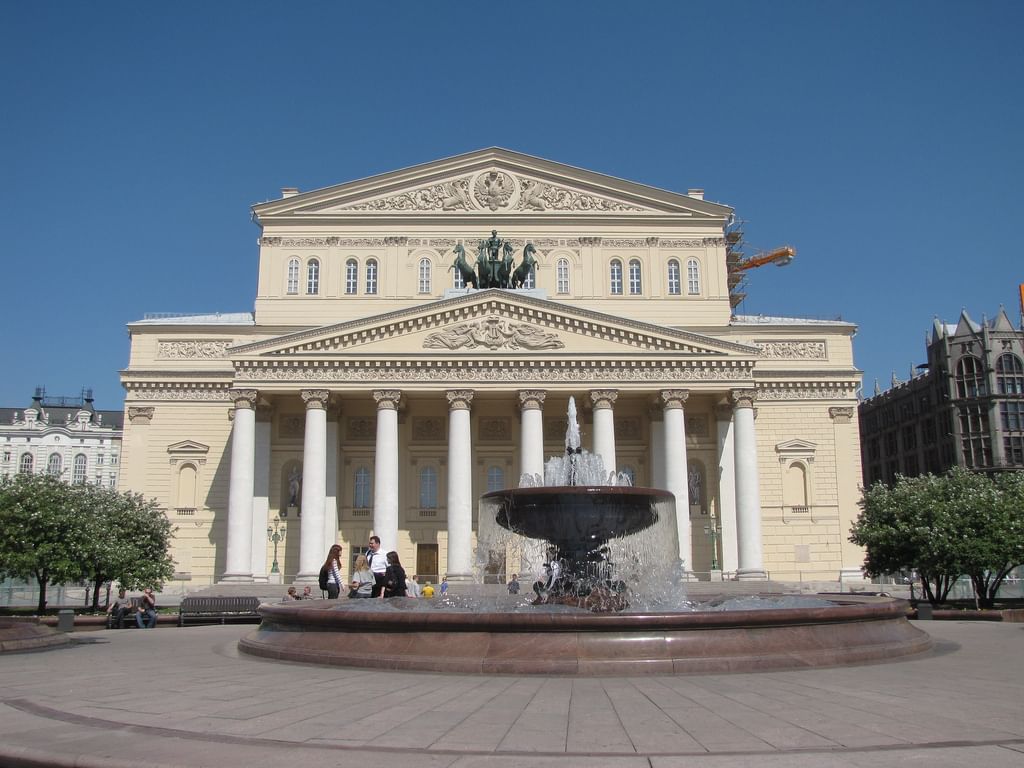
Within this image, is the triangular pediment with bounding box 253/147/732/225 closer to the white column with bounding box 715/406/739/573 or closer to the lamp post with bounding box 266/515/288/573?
the white column with bounding box 715/406/739/573

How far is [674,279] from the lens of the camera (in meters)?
53.2

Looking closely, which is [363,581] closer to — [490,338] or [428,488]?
[490,338]

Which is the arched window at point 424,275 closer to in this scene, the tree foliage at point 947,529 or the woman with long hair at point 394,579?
the tree foliage at point 947,529

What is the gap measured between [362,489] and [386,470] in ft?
19.0

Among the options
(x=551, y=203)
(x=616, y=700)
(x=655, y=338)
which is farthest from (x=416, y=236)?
(x=616, y=700)

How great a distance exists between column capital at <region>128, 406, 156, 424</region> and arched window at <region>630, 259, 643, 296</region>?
1046 inches

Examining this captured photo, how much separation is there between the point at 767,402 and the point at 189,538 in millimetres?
30575

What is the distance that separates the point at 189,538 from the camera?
4722cm

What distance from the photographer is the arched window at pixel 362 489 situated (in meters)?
47.3

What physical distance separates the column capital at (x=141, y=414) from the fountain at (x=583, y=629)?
34.3 meters

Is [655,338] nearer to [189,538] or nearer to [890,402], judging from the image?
[189,538]

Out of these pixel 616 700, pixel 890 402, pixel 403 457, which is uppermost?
pixel 890 402

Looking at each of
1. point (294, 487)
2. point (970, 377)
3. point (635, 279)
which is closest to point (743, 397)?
point (635, 279)

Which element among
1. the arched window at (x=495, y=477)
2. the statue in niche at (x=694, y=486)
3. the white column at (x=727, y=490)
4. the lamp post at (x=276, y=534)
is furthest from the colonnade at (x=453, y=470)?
the arched window at (x=495, y=477)
